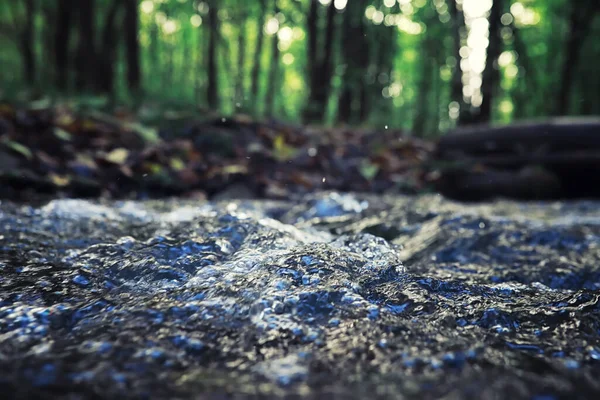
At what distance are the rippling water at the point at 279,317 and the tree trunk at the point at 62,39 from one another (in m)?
7.16

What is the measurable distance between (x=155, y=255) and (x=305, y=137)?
4.23 m

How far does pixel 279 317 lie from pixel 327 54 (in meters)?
7.52

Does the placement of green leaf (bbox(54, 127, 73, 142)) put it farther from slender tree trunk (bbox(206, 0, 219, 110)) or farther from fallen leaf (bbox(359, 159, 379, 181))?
slender tree trunk (bbox(206, 0, 219, 110))

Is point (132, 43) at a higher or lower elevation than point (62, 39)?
lower

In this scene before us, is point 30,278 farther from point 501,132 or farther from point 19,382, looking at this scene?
point 501,132

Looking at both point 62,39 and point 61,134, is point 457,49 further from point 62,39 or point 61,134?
point 62,39

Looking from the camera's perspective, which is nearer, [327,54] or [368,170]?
[368,170]

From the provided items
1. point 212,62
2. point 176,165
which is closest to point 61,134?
point 176,165

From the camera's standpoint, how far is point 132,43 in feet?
24.7

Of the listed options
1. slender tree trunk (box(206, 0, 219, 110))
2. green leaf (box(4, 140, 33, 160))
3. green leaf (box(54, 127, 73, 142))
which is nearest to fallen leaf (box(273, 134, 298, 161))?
green leaf (box(54, 127, 73, 142))

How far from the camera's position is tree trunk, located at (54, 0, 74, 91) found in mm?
7875

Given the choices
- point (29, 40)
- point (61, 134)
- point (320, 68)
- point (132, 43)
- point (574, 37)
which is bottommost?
point (61, 134)

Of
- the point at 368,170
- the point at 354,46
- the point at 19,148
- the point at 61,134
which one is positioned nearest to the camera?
the point at 19,148

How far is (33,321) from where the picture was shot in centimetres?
89
